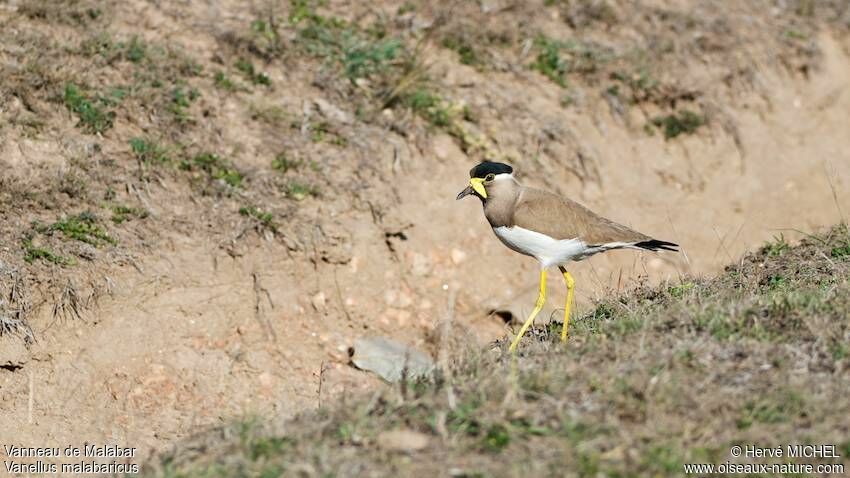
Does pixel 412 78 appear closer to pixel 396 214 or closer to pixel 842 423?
pixel 396 214

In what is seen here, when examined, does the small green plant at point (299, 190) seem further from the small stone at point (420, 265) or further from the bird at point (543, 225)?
the bird at point (543, 225)

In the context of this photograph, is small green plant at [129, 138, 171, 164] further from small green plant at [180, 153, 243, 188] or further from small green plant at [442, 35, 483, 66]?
small green plant at [442, 35, 483, 66]

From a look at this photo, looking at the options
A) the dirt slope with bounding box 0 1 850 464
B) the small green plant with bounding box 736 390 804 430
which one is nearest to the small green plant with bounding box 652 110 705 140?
the dirt slope with bounding box 0 1 850 464

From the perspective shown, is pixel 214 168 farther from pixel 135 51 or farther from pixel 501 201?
pixel 501 201

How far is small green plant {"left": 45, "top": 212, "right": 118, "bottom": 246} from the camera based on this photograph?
748cm

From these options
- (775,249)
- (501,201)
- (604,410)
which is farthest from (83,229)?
(775,249)

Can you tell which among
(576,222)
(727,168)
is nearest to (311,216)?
(576,222)

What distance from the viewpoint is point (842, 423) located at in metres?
4.43

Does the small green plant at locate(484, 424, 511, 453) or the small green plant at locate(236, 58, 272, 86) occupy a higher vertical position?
the small green plant at locate(236, 58, 272, 86)

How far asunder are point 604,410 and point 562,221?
6.98 ft

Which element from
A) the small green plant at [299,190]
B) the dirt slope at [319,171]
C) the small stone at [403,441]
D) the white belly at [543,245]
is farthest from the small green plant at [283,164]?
the small stone at [403,441]

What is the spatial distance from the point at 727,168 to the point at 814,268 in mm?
3875

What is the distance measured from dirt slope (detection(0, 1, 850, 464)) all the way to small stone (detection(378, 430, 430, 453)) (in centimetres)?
165

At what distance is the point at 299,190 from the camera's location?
8531 mm
